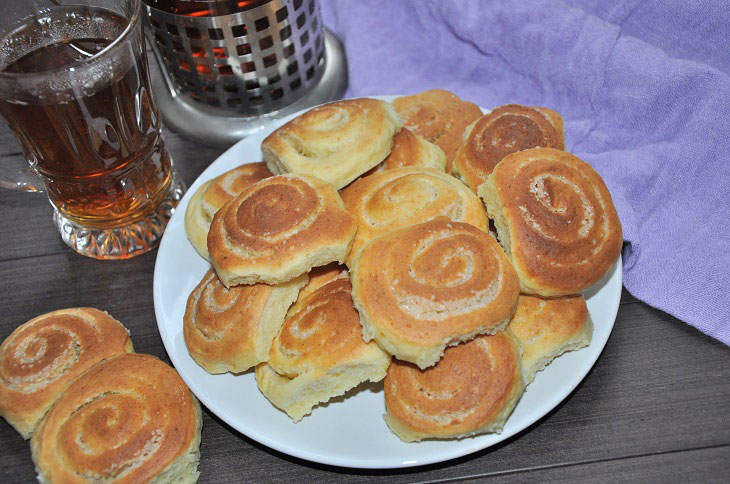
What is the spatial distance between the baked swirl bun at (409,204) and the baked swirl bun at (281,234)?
0.07 metres

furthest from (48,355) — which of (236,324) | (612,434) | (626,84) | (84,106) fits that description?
(626,84)

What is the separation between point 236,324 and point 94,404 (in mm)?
391

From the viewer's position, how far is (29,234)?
2.41 m

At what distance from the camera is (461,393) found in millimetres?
1582

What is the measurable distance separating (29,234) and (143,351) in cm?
72

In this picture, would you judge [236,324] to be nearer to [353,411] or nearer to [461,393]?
[353,411]

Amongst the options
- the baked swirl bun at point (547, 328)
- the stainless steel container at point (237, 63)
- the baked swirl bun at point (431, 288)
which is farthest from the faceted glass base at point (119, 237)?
the baked swirl bun at point (547, 328)

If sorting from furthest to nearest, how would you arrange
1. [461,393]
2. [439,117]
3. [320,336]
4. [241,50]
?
[241,50], [439,117], [320,336], [461,393]

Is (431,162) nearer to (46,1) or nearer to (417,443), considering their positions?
(417,443)

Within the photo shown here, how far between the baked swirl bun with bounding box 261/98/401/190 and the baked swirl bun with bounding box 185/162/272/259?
0.09 metres

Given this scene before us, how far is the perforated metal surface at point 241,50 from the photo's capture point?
2.22 m

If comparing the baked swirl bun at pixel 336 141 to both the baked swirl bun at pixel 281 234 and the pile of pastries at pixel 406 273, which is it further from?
the baked swirl bun at pixel 281 234

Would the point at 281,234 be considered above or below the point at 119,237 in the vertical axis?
above

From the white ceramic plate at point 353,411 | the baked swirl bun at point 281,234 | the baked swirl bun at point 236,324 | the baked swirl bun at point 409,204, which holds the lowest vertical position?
the white ceramic plate at point 353,411
